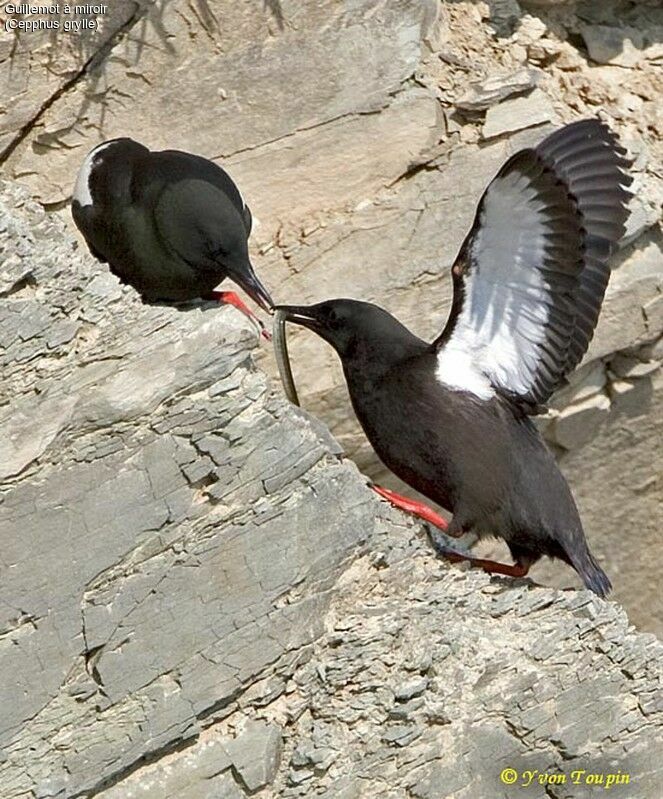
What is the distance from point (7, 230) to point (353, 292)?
2614 millimetres

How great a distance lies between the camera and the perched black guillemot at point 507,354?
20.8 feet

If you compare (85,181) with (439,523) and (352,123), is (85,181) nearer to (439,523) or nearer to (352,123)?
(352,123)

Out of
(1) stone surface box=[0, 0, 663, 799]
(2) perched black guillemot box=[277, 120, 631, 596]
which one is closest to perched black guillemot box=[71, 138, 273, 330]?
(2) perched black guillemot box=[277, 120, 631, 596]

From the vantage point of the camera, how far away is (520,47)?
26.3ft

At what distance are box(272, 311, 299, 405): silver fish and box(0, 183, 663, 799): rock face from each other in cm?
136

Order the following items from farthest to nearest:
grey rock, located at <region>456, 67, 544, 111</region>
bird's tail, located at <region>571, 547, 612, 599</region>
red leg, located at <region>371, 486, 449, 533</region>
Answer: grey rock, located at <region>456, 67, 544, 111</region> → bird's tail, located at <region>571, 547, 612, 599</region> → red leg, located at <region>371, 486, 449, 533</region>

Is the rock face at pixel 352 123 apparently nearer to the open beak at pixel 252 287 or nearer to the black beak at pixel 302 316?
the black beak at pixel 302 316

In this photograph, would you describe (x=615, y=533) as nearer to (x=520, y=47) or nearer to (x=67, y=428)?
(x=520, y=47)

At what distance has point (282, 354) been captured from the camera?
6938 millimetres

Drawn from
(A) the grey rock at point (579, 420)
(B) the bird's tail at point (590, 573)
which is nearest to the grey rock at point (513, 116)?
(A) the grey rock at point (579, 420)

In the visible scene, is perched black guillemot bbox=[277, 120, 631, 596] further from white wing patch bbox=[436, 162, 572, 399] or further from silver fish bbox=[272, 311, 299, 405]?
silver fish bbox=[272, 311, 299, 405]

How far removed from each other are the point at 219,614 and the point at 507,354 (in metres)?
1.76

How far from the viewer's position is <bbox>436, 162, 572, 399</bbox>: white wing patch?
20.5 feet

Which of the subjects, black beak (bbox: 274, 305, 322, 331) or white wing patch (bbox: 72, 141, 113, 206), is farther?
black beak (bbox: 274, 305, 322, 331)
